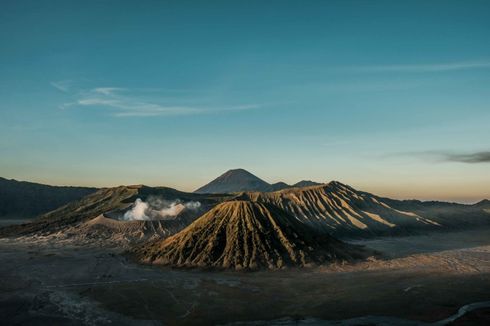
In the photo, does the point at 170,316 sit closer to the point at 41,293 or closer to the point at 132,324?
the point at 132,324

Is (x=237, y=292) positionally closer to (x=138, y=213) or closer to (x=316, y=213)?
(x=138, y=213)

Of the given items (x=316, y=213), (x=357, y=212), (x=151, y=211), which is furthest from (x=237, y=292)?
(x=357, y=212)

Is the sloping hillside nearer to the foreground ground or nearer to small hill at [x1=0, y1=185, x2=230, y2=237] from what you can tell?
small hill at [x1=0, y1=185, x2=230, y2=237]

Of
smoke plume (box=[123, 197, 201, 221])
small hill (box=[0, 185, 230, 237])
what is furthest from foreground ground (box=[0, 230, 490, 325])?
small hill (box=[0, 185, 230, 237])

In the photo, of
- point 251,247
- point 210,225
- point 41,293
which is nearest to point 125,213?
point 210,225

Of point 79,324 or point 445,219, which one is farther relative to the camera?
point 445,219

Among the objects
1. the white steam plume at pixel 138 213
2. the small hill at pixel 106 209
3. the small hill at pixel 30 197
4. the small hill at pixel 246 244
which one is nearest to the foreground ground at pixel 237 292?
the small hill at pixel 246 244

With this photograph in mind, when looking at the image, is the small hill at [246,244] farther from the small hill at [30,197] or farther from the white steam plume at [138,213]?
the small hill at [30,197]
